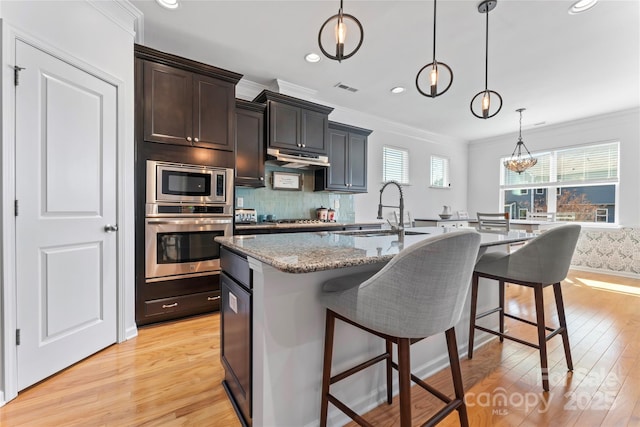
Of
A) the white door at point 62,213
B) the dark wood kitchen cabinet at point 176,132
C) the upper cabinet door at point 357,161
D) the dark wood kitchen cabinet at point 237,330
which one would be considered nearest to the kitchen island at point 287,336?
the dark wood kitchen cabinet at point 237,330

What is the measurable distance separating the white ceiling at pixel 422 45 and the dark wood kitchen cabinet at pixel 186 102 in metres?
0.35

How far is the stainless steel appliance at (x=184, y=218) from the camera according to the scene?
251 cm

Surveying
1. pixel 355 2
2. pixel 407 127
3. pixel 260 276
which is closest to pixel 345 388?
pixel 260 276

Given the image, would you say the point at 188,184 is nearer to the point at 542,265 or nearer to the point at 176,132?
the point at 176,132

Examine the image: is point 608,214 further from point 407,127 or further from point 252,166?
point 252,166

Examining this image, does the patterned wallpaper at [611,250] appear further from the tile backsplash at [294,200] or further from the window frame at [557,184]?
the tile backsplash at [294,200]

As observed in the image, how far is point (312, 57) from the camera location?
3096 millimetres

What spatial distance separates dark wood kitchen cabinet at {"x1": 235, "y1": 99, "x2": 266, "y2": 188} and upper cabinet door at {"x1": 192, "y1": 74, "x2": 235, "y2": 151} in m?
0.31

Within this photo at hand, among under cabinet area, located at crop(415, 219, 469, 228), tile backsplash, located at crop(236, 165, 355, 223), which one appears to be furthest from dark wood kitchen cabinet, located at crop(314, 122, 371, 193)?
under cabinet area, located at crop(415, 219, 469, 228)

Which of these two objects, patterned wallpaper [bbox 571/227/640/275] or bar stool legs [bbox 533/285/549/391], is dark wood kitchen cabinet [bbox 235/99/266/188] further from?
patterned wallpaper [bbox 571/227/640/275]

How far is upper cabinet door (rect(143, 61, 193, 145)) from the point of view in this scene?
2.49 m

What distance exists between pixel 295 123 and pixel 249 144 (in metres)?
0.68

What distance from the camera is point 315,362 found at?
130 cm

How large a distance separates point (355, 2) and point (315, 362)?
260 cm
